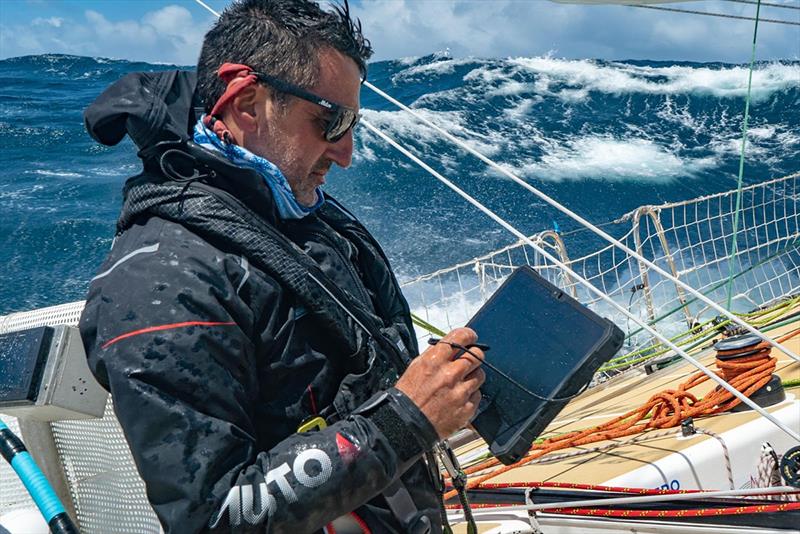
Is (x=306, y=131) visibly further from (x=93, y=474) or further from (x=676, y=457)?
(x=676, y=457)

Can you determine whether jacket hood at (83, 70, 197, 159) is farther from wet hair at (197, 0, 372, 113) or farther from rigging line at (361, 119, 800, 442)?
rigging line at (361, 119, 800, 442)

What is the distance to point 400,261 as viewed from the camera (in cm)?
907

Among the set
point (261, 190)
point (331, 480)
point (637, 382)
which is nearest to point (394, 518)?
point (331, 480)

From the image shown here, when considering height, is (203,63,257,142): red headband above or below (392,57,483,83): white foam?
above

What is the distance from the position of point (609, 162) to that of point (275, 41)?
41.5 feet

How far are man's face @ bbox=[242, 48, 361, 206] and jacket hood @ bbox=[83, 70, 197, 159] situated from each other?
0.36 feet

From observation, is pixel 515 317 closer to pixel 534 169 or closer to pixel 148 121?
pixel 148 121

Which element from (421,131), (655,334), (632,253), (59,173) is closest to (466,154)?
(421,131)

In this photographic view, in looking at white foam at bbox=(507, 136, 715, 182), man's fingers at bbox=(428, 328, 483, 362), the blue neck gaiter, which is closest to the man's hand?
man's fingers at bbox=(428, 328, 483, 362)

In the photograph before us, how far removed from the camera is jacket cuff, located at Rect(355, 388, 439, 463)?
1097 mm

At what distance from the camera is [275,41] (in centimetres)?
123

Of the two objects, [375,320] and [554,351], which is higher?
[375,320]

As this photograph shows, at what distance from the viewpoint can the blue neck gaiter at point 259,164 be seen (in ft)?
3.99

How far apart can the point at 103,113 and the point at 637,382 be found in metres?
3.14
